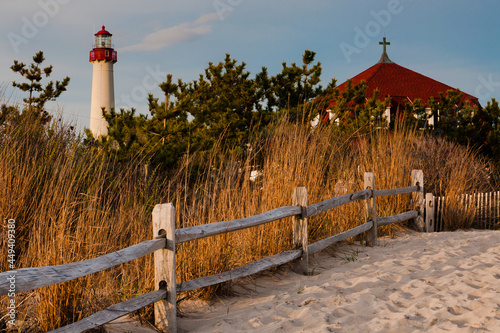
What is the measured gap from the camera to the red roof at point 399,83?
29.5 meters

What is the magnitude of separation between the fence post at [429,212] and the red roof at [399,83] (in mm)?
20071

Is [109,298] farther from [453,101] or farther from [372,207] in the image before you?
[453,101]

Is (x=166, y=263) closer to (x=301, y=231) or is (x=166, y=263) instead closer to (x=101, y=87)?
(x=301, y=231)

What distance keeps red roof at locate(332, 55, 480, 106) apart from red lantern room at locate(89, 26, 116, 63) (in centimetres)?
1415

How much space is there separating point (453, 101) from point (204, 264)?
1892cm

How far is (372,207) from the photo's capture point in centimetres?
755

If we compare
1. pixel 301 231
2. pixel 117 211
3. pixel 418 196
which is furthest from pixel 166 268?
pixel 418 196

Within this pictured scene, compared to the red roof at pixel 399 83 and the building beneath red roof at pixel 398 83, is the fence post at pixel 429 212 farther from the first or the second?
the red roof at pixel 399 83

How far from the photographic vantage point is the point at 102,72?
30875 millimetres

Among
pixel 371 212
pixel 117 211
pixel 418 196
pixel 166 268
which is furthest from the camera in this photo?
pixel 418 196

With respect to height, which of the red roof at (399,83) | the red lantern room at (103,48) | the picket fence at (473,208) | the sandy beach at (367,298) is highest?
the red lantern room at (103,48)

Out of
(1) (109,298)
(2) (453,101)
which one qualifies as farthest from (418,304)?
(2) (453,101)

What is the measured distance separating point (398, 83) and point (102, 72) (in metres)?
18.0

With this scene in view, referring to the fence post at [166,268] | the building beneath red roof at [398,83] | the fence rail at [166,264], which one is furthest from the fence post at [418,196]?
the building beneath red roof at [398,83]
